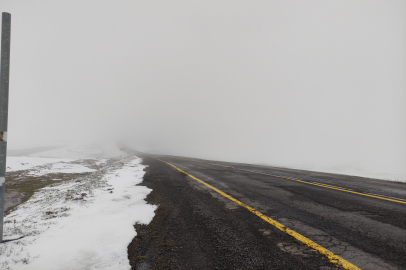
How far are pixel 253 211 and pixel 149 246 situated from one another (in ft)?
8.14

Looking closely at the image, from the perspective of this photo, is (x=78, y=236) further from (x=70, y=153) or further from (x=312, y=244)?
(x=70, y=153)

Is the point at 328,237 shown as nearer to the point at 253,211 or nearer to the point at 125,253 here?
the point at 253,211

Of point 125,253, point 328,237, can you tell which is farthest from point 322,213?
point 125,253

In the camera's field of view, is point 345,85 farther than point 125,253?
Yes

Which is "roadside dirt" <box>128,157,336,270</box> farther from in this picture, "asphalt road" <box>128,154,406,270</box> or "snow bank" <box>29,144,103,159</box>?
"snow bank" <box>29,144,103,159</box>

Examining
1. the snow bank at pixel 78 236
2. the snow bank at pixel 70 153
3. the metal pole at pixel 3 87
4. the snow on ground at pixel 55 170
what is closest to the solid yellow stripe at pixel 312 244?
the snow bank at pixel 78 236

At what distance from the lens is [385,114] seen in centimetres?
11544

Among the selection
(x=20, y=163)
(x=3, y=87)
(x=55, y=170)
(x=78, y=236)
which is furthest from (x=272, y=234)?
(x=20, y=163)

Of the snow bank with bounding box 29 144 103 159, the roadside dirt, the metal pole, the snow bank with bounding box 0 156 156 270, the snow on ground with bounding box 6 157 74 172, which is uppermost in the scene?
the metal pole

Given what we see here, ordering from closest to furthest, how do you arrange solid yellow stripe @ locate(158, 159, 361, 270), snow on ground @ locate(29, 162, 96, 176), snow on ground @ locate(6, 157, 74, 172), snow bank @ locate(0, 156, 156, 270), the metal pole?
1. solid yellow stripe @ locate(158, 159, 361, 270)
2. snow bank @ locate(0, 156, 156, 270)
3. the metal pole
4. snow on ground @ locate(29, 162, 96, 176)
5. snow on ground @ locate(6, 157, 74, 172)

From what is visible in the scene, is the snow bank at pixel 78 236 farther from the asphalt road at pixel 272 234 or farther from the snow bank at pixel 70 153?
the snow bank at pixel 70 153

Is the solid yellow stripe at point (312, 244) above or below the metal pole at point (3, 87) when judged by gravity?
below

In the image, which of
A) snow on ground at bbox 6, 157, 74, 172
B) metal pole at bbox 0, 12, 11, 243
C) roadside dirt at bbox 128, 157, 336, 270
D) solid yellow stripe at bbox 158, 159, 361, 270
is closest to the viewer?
solid yellow stripe at bbox 158, 159, 361, 270

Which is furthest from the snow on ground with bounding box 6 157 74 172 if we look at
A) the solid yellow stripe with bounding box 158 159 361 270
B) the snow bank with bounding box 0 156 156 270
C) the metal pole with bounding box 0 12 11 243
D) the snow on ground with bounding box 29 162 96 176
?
the solid yellow stripe with bounding box 158 159 361 270
